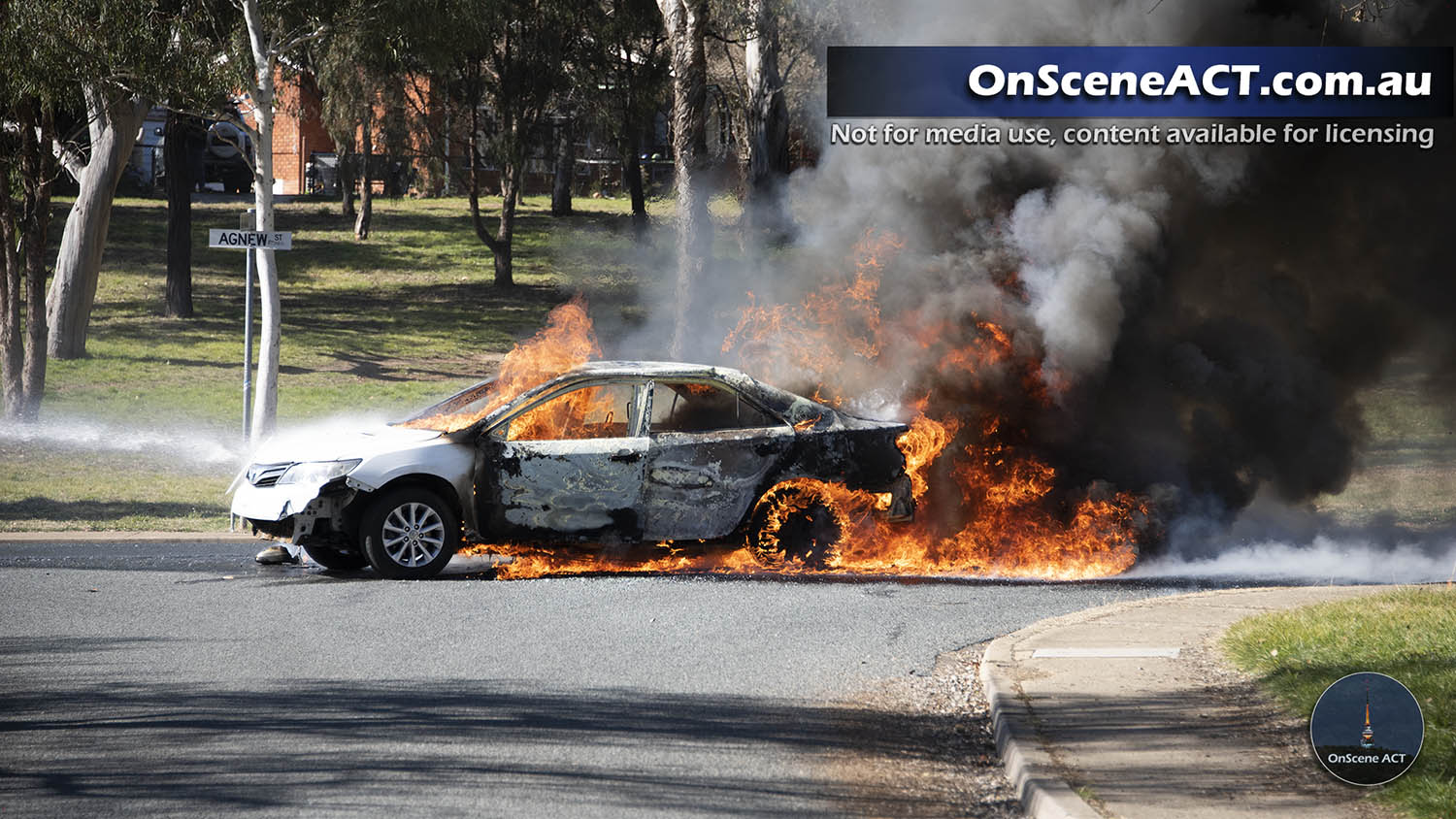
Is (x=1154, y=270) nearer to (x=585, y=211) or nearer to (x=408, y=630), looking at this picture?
(x=408, y=630)

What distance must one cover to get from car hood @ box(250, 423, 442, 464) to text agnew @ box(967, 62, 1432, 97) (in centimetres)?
748

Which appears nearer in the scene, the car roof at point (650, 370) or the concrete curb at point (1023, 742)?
the concrete curb at point (1023, 742)

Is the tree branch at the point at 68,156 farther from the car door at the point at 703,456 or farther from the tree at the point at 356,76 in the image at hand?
the car door at the point at 703,456

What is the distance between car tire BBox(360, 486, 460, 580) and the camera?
9.73 metres

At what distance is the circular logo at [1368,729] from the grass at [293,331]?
32.9 ft

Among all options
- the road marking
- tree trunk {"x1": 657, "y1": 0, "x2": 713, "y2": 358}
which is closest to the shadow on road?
the road marking

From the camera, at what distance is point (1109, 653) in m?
7.71

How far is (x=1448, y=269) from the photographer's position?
13828 millimetres

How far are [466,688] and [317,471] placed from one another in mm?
3092

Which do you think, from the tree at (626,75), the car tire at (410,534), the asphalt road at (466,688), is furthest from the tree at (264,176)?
the tree at (626,75)

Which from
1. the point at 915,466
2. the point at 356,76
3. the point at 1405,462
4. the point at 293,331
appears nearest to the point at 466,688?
the point at 915,466

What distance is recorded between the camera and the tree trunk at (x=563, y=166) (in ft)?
116

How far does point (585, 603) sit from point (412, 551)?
53.1 inches

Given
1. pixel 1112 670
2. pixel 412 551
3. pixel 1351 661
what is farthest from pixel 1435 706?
pixel 412 551
